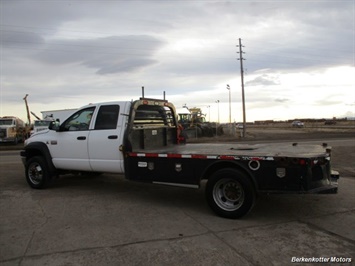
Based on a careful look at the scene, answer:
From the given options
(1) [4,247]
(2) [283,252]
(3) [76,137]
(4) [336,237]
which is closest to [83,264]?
(1) [4,247]

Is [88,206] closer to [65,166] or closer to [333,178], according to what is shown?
[65,166]

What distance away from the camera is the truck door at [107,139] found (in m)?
7.53

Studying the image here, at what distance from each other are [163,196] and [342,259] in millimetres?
4268

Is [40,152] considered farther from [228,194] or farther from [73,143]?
[228,194]

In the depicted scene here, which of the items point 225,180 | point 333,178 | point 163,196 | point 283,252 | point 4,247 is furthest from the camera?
point 163,196

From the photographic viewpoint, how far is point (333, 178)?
6512mm

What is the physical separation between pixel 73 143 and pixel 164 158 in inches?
104

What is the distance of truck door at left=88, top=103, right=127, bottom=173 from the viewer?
7531 mm

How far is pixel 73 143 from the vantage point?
8266 mm

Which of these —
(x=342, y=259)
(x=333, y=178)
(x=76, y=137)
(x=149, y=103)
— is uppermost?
(x=149, y=103)

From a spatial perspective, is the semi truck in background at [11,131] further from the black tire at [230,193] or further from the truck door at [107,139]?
the black tire at [230,193]

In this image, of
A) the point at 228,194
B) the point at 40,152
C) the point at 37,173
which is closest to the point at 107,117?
the point at 40,152

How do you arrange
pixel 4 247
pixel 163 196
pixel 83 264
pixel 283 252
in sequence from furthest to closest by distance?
1. pixel 163 196
2. pixel 4 247
3. pixel 283 252
4. pixel 83 264

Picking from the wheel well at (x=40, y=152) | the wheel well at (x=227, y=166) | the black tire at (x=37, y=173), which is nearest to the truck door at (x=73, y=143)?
the wheel well at (x=40, y=152)
